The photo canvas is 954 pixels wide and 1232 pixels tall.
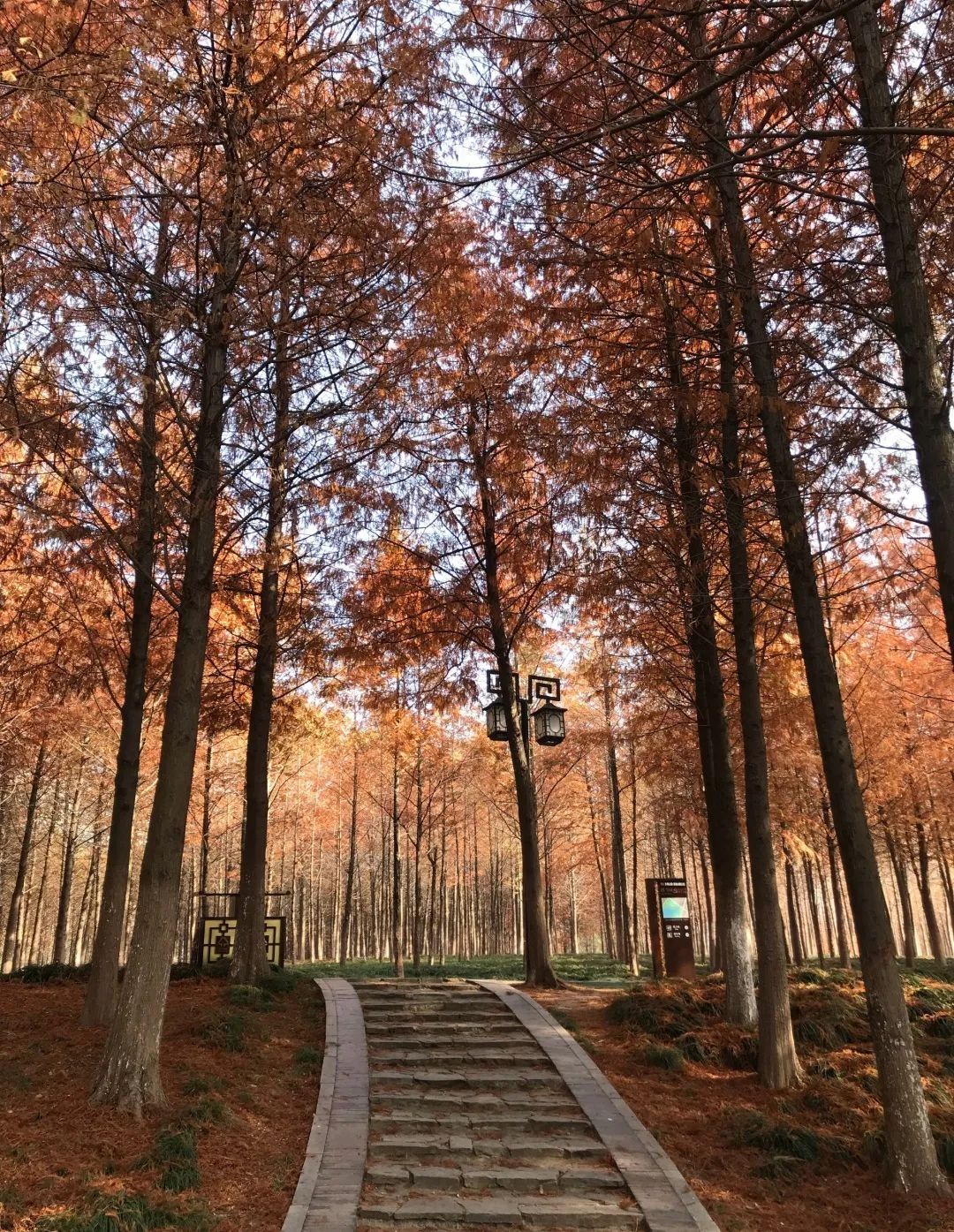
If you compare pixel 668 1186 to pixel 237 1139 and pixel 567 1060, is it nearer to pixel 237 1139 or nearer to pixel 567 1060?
pixel 567 1060

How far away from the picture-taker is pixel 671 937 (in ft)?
39.1

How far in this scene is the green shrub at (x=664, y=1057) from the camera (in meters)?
7.82

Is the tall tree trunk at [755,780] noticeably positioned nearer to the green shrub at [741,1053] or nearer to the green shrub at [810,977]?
the green shrub at [741,1053]

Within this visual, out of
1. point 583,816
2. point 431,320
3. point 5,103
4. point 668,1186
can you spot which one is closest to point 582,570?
point 431,320

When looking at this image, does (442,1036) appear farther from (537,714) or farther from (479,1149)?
(537,714)

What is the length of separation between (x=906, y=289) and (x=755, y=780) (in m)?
4.52

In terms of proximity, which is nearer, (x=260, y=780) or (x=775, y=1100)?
(x=775, y=1100)

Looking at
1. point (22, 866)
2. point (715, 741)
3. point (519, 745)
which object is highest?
point (519, 745)

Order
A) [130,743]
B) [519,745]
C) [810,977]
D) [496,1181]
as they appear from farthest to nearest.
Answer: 1. [519,745]
2. [810,977]
3. [130,743]
4. [496,1181]

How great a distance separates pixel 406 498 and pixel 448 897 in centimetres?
3295

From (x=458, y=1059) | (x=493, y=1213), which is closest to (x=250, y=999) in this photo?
(x=458, y=1059)

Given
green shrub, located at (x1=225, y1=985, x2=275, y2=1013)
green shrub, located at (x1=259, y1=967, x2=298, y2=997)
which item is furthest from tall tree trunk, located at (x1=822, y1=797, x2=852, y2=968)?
green shrub, located at (x1=225, y1=985, x2=275, y2=1013)

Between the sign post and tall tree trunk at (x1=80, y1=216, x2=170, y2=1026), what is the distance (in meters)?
7.62

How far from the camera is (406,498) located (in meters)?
12.4
